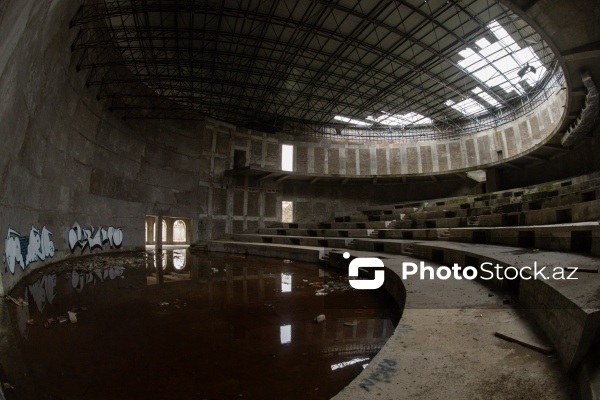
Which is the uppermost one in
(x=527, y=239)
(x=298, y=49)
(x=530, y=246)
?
(x=298, y=49)

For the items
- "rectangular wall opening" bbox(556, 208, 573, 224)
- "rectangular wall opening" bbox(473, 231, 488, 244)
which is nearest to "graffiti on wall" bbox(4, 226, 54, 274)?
"rectangular wall opening" bbox(473, 231, 488, 244)

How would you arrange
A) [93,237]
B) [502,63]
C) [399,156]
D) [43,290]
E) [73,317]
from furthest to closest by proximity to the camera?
[399,156], [502,63], [93,237], [43,290], [73,317]

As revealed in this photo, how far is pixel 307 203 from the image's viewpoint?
23391 millimetres

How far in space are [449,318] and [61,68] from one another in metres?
11.8

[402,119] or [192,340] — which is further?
[402,119]

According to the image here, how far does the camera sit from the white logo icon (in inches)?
257

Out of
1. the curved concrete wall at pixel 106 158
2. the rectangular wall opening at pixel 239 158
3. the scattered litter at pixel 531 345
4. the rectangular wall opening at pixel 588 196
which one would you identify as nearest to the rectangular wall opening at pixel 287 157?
the curved concrete wall at pixel 106 158

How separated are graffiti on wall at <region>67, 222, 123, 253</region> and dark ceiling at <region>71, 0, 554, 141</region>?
5.46m

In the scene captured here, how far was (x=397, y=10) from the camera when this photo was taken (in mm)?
13305

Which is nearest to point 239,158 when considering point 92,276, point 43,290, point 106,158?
point 106,158

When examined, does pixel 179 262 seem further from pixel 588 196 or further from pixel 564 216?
pixel 588 196

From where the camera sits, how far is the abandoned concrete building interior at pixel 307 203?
2584 millimetres

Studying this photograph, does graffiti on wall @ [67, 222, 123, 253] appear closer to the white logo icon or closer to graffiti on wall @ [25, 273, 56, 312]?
graffiti on wall @ [25, 273, 56, 312]

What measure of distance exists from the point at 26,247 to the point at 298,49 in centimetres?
1370
